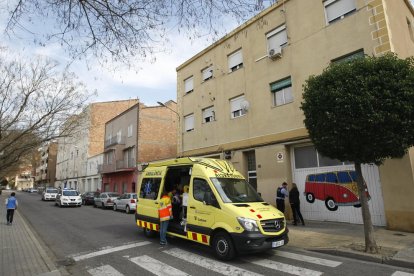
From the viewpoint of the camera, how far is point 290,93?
14750 mm

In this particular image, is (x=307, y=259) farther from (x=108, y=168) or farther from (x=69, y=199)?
(x=108, y=168)

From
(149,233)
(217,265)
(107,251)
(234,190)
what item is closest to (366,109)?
(234,190)

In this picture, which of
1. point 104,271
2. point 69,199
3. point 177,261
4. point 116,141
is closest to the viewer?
point 104,271

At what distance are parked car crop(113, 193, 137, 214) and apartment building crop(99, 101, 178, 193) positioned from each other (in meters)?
8.66

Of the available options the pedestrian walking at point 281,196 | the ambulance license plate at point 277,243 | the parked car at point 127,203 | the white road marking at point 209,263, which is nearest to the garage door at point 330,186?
the pedestrian walking at point 281,196

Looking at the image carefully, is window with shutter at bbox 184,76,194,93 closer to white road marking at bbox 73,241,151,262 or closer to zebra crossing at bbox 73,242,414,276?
white road marking at bbox 73,241,151,262

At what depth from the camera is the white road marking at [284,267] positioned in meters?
6.30

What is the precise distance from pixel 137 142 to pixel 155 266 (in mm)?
26371

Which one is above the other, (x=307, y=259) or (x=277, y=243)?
(x=277, y=243)

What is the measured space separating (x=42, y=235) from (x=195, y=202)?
710 centimetres

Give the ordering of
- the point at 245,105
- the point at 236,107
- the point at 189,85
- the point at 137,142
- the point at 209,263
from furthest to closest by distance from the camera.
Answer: the point at 137,142 → the point at 189,85 → the point at 236,107 → the point at 245,105 → the point at 209,263

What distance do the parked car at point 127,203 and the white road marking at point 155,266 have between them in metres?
13.1

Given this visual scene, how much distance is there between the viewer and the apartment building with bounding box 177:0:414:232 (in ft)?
37.5

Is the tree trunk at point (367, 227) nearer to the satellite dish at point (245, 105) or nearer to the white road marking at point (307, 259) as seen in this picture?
the white road marking at point (307, 259)
